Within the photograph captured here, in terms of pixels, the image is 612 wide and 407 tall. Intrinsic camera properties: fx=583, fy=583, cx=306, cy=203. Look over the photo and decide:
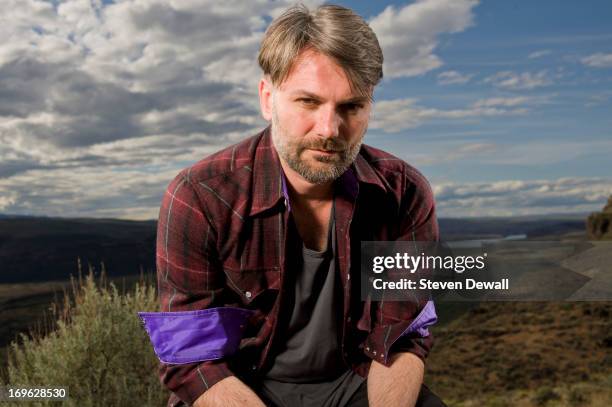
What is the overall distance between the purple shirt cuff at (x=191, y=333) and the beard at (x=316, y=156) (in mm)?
742

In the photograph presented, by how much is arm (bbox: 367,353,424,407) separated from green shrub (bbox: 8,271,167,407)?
386cm

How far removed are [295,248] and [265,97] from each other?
779 millimetres

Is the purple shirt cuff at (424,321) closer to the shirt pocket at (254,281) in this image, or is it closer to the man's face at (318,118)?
the shirt pocket at (254,281)

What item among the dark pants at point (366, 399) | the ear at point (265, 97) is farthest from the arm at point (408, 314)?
the ear at point (265, 97)

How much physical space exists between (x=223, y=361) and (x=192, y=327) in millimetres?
234

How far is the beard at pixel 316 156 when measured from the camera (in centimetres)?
267

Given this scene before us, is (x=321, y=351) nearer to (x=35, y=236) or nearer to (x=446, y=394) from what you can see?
(x=446, y=394)

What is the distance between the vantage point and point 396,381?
2.83 metres

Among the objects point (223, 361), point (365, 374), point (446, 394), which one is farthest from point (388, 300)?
point (446, 394)

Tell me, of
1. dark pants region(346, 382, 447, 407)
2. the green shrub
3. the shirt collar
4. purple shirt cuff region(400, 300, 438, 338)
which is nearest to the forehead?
the shirt collar

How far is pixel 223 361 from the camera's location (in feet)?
9.02

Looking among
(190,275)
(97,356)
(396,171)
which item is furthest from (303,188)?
(97,356)

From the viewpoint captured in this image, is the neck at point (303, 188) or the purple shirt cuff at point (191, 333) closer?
the purple shirt cuff at point (191, 333)

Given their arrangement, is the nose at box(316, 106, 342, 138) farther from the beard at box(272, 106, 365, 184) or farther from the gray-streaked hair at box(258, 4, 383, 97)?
the gray-streaked hair at box(258, 4, 383, 97)
